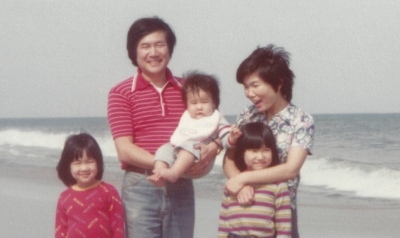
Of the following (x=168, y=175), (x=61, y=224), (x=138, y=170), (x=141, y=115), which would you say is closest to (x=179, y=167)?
(x=168, y=175)

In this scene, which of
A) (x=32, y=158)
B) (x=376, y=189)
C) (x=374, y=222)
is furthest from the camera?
(x=32, y=158)

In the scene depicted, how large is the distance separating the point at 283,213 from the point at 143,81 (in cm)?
112

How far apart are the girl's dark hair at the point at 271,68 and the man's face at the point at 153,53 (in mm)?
485

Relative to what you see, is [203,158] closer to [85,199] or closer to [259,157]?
[259,157]

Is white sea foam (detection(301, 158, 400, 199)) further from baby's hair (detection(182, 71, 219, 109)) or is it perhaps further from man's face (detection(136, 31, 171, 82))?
man's face (detection(136, 31, 171, 82))

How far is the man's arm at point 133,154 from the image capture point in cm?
252

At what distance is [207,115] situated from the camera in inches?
108

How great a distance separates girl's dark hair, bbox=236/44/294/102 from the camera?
244 cm

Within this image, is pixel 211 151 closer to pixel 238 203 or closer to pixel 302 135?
pixel 238 203

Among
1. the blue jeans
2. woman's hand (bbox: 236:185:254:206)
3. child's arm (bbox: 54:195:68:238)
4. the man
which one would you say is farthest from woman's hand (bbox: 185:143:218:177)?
child's arm (bbox: 54:195:68:238)

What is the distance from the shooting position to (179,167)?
253 cm

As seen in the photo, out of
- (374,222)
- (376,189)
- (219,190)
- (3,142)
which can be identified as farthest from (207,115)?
(3,142)

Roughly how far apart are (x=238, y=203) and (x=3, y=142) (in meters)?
18.0

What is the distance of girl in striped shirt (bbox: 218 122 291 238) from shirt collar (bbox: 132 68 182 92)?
1.85 ft
